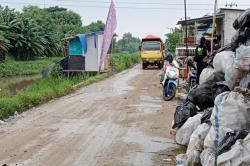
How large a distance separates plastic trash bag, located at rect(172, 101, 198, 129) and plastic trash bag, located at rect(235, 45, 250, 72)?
2040mm

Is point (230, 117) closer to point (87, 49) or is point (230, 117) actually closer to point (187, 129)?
point (187, 129)

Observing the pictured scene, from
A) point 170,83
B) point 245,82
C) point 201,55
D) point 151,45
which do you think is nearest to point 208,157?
point 245,82

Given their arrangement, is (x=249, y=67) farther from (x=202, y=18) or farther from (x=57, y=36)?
(x=57, y=36)

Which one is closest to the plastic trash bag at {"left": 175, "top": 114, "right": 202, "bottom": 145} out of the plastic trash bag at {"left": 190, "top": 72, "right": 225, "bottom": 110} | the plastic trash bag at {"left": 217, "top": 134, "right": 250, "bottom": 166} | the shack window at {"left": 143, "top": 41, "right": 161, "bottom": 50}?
the plastic trash bag at {"left": 190, "top": 72, "right": 225, "bottom": 110}

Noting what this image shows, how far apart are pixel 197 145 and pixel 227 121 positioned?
67 centimetres

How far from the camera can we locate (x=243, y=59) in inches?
209

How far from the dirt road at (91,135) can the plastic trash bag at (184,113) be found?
0.36 metres

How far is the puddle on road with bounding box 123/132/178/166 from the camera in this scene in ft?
20.9

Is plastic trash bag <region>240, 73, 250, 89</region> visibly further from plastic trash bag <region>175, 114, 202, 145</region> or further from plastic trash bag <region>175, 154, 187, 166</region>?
plastic trash bag <region>175, 114, 202, 145</region>

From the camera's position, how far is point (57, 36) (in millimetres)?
51031

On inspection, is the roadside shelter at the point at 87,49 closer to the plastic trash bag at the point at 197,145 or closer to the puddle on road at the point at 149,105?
the puddle on road at the point at 149,105

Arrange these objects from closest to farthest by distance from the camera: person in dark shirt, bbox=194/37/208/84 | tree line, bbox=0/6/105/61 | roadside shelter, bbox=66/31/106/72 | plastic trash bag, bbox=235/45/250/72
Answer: plastic trash bag, bbox=235/45/250/72 < person in dark shirt, bbox=194/37/208/84 < roadside shelter, bbox=66/31/106/72 < tree line, bbox=0/6/105/61

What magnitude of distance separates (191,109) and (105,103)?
5502mm

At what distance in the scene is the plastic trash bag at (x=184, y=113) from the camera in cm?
732
